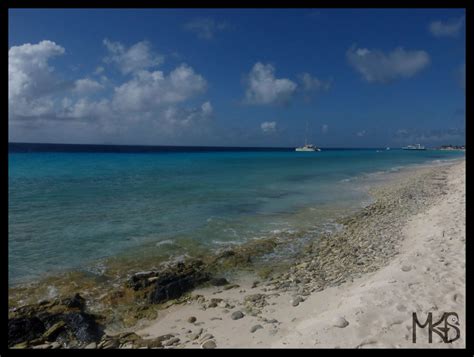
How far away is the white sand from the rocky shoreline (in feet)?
0.55

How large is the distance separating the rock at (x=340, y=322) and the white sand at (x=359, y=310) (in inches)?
2.9

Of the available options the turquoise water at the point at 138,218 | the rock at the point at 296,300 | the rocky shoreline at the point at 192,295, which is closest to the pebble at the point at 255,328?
the rocky shoreline at the point at 192,295

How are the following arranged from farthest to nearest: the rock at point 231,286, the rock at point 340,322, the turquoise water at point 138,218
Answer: the turquoise water at point 138,218
the rock at point 231,286
the rock at point 340,322

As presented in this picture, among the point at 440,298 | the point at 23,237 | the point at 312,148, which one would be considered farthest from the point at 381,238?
the point at 312,148

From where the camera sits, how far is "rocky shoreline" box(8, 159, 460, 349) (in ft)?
23.4

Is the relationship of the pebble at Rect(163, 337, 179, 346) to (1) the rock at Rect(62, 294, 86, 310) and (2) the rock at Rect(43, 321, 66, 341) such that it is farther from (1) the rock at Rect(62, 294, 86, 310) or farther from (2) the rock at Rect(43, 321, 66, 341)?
(1) the rock at Rect(62, 294, 86, 310)

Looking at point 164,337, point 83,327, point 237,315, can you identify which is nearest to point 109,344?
point 83,327

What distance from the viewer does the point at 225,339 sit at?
6594mm

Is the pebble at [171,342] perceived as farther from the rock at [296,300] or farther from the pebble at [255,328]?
the rock at [296,300]

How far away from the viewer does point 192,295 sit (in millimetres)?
9086

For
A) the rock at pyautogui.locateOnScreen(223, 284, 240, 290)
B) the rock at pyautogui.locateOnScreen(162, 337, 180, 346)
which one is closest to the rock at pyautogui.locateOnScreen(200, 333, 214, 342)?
the rock at pyautogui.locateOnScreen(162, 337, 180, 346)

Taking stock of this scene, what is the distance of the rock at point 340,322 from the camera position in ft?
19.1

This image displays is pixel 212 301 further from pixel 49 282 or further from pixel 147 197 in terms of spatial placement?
pixel 147 197
